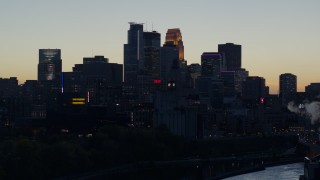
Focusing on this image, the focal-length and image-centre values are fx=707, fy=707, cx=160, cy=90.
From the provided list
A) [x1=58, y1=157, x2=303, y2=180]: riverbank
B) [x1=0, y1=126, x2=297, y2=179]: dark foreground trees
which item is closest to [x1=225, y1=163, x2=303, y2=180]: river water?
[x1=58, y1=157, x2=303, y2=180]: riverbank

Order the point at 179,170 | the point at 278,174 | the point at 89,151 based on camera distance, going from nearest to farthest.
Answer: the point at 89,151
the point at 179,170
the point at 278,174

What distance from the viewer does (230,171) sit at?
10131 cm

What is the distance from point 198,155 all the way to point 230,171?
14.3 meters

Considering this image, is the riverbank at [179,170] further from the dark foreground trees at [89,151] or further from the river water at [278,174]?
the dark foreground trees at [89,151]

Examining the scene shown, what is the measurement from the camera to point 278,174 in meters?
102

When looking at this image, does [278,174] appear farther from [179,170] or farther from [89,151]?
[89,151]

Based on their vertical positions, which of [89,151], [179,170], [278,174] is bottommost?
[278,174]

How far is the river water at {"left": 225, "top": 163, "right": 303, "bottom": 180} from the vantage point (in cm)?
9563

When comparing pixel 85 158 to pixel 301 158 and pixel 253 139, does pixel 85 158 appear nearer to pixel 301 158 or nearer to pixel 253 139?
pixel 301 158

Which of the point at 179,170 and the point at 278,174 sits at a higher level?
the point at 179,170

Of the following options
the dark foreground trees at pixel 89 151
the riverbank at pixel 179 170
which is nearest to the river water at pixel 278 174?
the riverbank at pixel 179 170

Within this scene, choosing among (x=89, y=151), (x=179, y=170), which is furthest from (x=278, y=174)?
(x=89, y=151)

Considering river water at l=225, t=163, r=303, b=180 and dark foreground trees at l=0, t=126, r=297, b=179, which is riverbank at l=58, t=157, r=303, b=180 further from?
dark foreground trees at l=0, t=126, r=297, b=179

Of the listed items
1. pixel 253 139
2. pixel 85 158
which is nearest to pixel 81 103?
pixel 253 139
